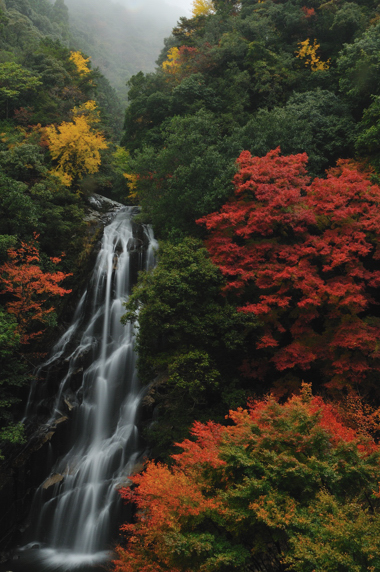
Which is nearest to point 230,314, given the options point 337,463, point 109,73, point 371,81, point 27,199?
point 337,463

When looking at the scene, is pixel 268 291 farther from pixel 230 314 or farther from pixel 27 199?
pixel 27 199

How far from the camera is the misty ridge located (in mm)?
100431

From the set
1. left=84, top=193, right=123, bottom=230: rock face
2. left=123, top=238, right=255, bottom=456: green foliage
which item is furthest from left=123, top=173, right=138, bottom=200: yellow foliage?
left=123, top=238, right=255, bottom=456: green foliage

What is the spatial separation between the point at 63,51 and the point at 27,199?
85.3ft

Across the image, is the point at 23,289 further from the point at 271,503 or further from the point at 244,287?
the point at 271,503

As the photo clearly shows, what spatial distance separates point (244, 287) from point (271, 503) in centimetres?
902

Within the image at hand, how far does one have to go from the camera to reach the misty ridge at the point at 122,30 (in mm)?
100431

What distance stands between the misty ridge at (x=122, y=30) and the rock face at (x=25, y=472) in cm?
9037

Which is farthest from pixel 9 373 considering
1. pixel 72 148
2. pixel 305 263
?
pixel 72 148

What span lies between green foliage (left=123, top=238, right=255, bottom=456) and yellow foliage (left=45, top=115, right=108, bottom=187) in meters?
13.1

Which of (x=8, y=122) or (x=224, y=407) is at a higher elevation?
(x=8, y=122)

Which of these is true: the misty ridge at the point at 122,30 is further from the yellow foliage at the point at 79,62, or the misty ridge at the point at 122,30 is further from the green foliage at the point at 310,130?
the green foliage at the point at 310,130

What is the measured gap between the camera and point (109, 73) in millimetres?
96125

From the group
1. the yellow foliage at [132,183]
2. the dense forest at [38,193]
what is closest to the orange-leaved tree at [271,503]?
the dense forest at [38,193]
